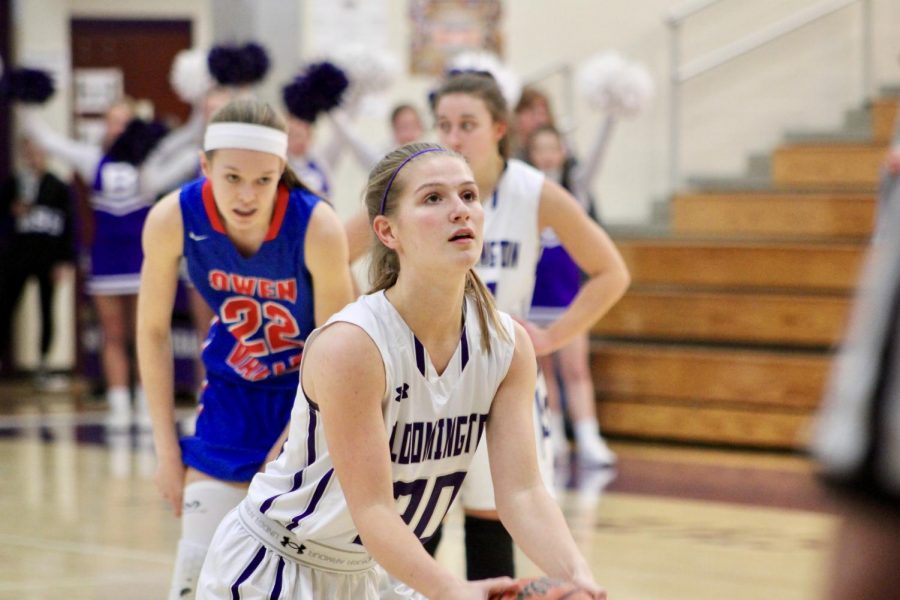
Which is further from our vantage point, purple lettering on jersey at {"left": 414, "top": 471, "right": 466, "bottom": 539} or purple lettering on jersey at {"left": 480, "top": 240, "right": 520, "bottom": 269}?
purple lettering on jersey at {"left": 480, "top": 240, "right": 520, "bottom": 269}

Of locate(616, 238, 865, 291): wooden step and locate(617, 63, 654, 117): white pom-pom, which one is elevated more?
locate(617, 63, 654, 117): white pom-pom

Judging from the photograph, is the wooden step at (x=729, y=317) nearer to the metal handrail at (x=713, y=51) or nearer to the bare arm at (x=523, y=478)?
the metal handrail at (x=713, y=51)

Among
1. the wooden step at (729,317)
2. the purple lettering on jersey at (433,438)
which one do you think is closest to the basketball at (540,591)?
the purple lettering on jersey at (433,438)

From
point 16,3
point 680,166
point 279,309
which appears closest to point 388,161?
point 279,309

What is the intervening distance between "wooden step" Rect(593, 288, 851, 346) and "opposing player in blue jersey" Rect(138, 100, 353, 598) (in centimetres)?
493

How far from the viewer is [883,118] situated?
8766 millimetres

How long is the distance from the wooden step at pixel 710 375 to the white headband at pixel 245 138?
4995 mm

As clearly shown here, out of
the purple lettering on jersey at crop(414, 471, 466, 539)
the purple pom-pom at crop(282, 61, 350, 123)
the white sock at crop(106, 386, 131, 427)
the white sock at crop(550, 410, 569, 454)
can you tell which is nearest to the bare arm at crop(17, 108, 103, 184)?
the white sock at crop(106, 386, 131, 427)

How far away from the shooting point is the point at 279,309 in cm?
329

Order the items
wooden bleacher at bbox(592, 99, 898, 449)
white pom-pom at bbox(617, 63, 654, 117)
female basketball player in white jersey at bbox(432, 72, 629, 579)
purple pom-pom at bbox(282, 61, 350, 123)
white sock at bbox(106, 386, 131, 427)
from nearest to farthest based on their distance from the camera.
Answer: female basketball player in white jersey at bbox(432, 72, 629, 579), purple pom-pom at bbox(282, 61, 350, 123), white pom-pom at bbox(617, 63, 654, 117), wooden bleacher at bbox(592, 99, 898, 449), white sock at bbox(106, 386, 131, 427)

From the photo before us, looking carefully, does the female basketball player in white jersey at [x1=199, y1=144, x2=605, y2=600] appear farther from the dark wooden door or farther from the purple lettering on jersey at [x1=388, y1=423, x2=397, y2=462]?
the dark wooden door

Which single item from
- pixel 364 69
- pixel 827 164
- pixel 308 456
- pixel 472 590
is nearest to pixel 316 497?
pixel 308 456

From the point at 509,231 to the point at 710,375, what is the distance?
173 inches

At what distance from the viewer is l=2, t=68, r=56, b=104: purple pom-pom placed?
7.91 metres
